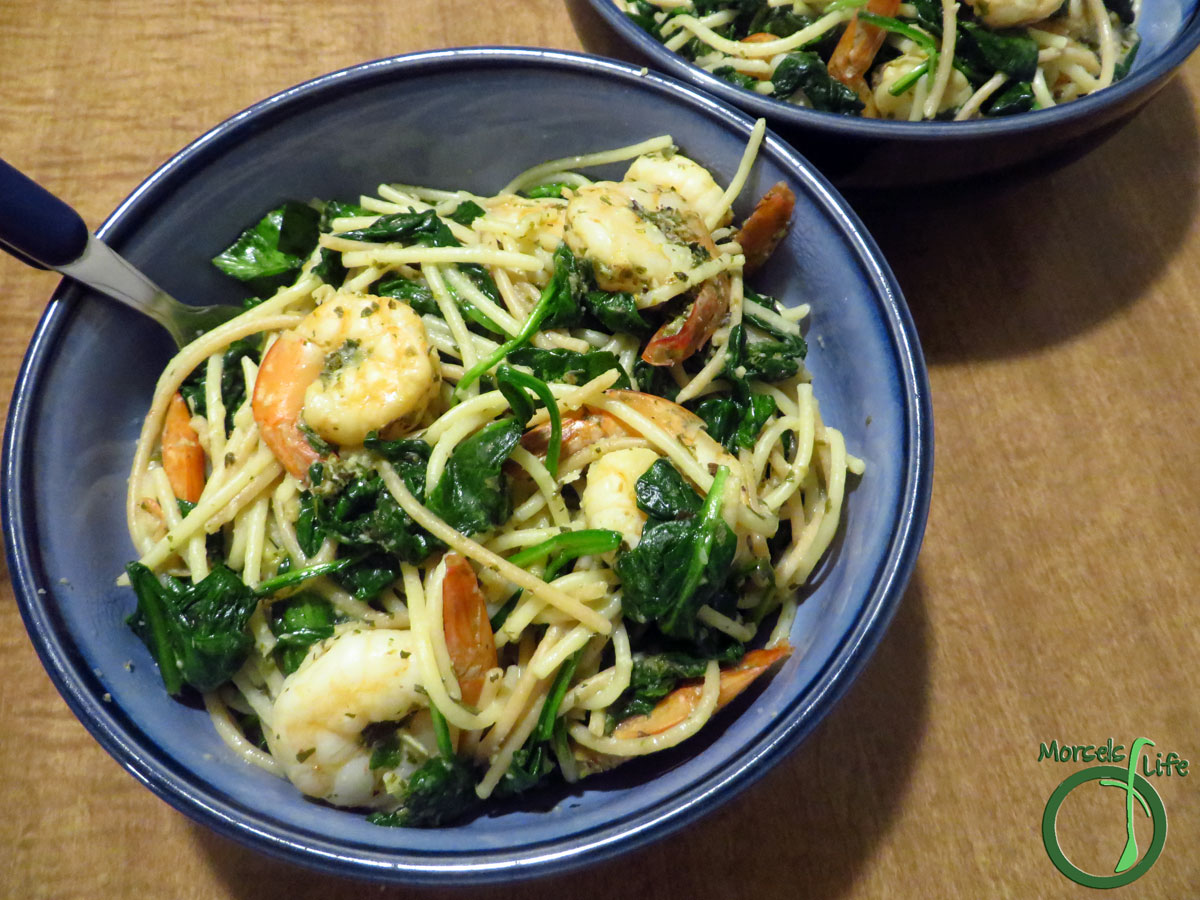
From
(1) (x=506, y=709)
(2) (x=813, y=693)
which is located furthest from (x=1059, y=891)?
(1) (x=506, y=709)

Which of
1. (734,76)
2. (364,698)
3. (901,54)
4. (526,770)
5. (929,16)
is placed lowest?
(526,770)

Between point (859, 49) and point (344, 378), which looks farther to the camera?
point (859, 49)

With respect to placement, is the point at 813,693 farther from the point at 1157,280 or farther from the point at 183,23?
the point at 183,23

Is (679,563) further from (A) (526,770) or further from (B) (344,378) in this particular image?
(B) (344,378)

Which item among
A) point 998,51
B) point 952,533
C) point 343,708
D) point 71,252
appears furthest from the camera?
point 998,51

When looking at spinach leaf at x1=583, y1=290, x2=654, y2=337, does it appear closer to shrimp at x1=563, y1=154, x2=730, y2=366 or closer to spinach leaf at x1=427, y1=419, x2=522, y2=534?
shrimp at x1=563, y1=154, x2=730, y2=366

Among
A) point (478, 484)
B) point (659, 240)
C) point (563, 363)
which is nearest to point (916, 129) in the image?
point (659, 240)

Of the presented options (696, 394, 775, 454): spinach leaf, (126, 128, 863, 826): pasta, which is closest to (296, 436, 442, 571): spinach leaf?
(126, 128, 863, 826): pasta
